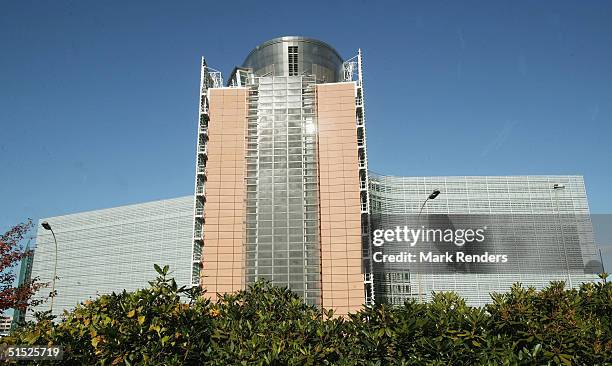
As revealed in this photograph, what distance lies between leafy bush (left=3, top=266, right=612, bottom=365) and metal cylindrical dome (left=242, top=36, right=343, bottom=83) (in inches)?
1791

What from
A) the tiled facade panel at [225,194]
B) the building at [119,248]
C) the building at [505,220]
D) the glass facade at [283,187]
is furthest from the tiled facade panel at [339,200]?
the building at [119,248]

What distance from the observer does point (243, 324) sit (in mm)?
12172

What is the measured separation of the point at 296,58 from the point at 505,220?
1343 inches

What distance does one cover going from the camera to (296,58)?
55.7 meters

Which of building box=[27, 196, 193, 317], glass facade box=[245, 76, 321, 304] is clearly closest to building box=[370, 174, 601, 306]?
glass facade box=[245, 76, 321, 304]

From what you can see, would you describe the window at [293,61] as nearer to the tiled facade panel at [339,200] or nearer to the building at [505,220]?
the tiled facade panel at [339,200]

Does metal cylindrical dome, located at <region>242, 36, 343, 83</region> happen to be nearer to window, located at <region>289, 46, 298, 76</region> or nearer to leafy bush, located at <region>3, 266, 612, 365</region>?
window, located at <region>289, 46, 298, 76</region>

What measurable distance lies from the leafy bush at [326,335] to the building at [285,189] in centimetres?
3308

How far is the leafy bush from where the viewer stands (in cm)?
A: 1010

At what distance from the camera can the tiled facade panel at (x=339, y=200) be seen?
148 feet

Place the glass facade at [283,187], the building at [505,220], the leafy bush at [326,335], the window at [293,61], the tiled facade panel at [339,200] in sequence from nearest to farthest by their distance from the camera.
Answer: the leafy bush at [326,335]
the tiled facade panel at [339,200]
the glass facade at [283,187]
the window at [293,61]
the building at [505,220]

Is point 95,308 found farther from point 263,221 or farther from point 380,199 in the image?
point 380,199

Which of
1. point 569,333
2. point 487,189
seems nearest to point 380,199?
point 487,189

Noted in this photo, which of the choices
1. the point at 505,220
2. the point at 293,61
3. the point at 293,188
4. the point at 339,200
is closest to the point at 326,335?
the point at 339,200
